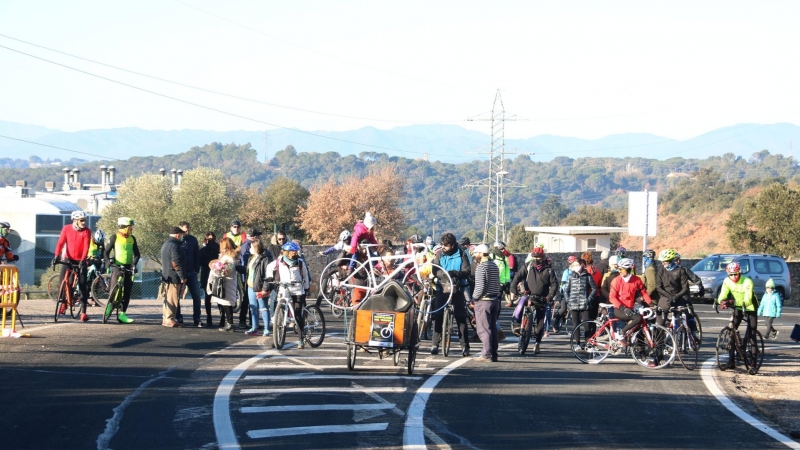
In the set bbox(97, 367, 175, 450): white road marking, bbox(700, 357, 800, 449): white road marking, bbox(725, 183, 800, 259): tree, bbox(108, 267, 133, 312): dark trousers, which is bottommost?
bbox(700, 357, 800, 449): white road marking

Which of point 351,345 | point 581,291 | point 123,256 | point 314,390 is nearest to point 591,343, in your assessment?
point 581,291

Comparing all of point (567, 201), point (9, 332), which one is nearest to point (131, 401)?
point (9, 332)

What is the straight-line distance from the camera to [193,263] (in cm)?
1944

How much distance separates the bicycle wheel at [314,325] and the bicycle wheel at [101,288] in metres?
4.39

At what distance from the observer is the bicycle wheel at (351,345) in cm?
1407

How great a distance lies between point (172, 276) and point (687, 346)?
382 inches

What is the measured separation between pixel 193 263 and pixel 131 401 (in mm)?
8396

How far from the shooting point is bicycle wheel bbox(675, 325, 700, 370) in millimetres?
16627

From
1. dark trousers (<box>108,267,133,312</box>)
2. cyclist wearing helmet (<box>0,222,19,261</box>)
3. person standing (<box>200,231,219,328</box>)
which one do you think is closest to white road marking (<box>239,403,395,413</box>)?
dark trousers (<box>108,267,133,312</box>)

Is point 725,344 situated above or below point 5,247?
below

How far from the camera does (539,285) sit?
57.4ft

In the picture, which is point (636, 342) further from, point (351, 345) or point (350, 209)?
point (350, 209)

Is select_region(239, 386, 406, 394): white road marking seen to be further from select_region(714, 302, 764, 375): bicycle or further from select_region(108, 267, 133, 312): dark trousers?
select_region(108, 267, 133, 312): dark trousers

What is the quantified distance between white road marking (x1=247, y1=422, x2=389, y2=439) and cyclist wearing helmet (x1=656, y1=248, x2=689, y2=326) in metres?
8.23
